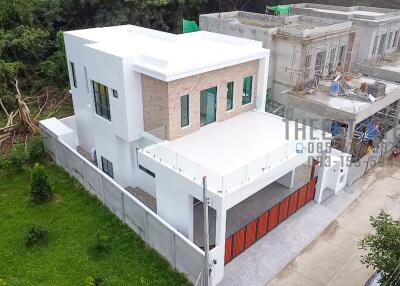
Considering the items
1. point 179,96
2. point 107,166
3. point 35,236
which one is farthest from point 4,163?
point 179,96

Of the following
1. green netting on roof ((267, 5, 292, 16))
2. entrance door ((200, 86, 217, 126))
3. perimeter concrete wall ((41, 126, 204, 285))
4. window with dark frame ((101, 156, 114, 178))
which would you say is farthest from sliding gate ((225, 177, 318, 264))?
green netting on roof ((267, 5, 292, 16))

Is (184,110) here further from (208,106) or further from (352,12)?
(352,12)

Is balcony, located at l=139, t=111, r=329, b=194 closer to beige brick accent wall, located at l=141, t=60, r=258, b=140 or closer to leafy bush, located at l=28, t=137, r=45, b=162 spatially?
beige brick accent wall, located at l=141, t=60, r=258, b=140

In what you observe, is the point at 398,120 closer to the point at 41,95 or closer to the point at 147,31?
the point at 147,31

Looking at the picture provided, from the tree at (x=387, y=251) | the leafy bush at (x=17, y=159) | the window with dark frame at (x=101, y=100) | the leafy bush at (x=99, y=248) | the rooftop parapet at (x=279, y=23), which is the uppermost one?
the rooftop parapet at (x=279, y=23)

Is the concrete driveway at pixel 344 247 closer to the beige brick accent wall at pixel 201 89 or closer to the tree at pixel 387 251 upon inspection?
the tree at pixel 387 251

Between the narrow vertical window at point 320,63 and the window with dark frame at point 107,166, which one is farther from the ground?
the narrow vertical window at point 320,63

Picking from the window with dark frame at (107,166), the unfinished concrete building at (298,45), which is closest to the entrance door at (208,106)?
the window with dark frame at (107,166)

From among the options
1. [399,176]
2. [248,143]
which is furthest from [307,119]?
[248,143]
